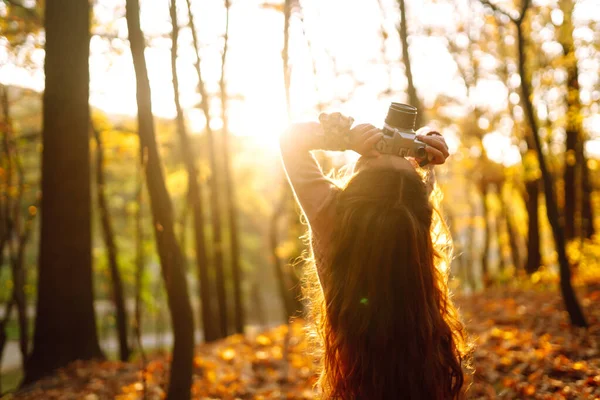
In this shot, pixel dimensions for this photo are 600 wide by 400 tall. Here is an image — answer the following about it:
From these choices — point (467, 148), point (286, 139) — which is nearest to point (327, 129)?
point (286, 139)

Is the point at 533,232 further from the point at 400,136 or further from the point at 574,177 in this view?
the point at 400,136

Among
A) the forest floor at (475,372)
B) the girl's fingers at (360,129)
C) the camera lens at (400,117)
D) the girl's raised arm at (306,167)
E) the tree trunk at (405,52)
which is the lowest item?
the forest floor at (475,372)

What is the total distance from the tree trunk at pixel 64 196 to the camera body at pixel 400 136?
238 inches

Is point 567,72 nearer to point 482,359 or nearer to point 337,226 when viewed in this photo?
point 482,359

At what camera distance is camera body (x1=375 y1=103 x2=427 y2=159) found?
210cm

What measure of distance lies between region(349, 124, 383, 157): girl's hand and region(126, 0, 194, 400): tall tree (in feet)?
9.89

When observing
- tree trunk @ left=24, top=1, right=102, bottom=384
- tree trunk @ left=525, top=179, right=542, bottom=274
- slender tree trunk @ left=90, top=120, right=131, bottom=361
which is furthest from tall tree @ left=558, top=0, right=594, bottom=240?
slender tree trunk @ left=90, top=120, right=131, bottom=361

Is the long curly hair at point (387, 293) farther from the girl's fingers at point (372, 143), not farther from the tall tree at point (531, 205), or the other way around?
the tall tree at point (531, 205)

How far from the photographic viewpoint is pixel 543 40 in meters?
14.4

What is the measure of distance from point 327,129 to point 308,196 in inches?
10.9

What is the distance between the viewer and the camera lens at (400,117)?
2254 millimetres

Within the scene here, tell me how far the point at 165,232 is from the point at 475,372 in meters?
2.81

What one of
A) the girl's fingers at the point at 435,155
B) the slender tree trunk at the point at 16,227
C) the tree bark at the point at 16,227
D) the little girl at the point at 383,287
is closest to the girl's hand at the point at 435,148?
the girl's fingers at the point at 435,155

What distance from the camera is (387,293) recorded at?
6.31 feet
